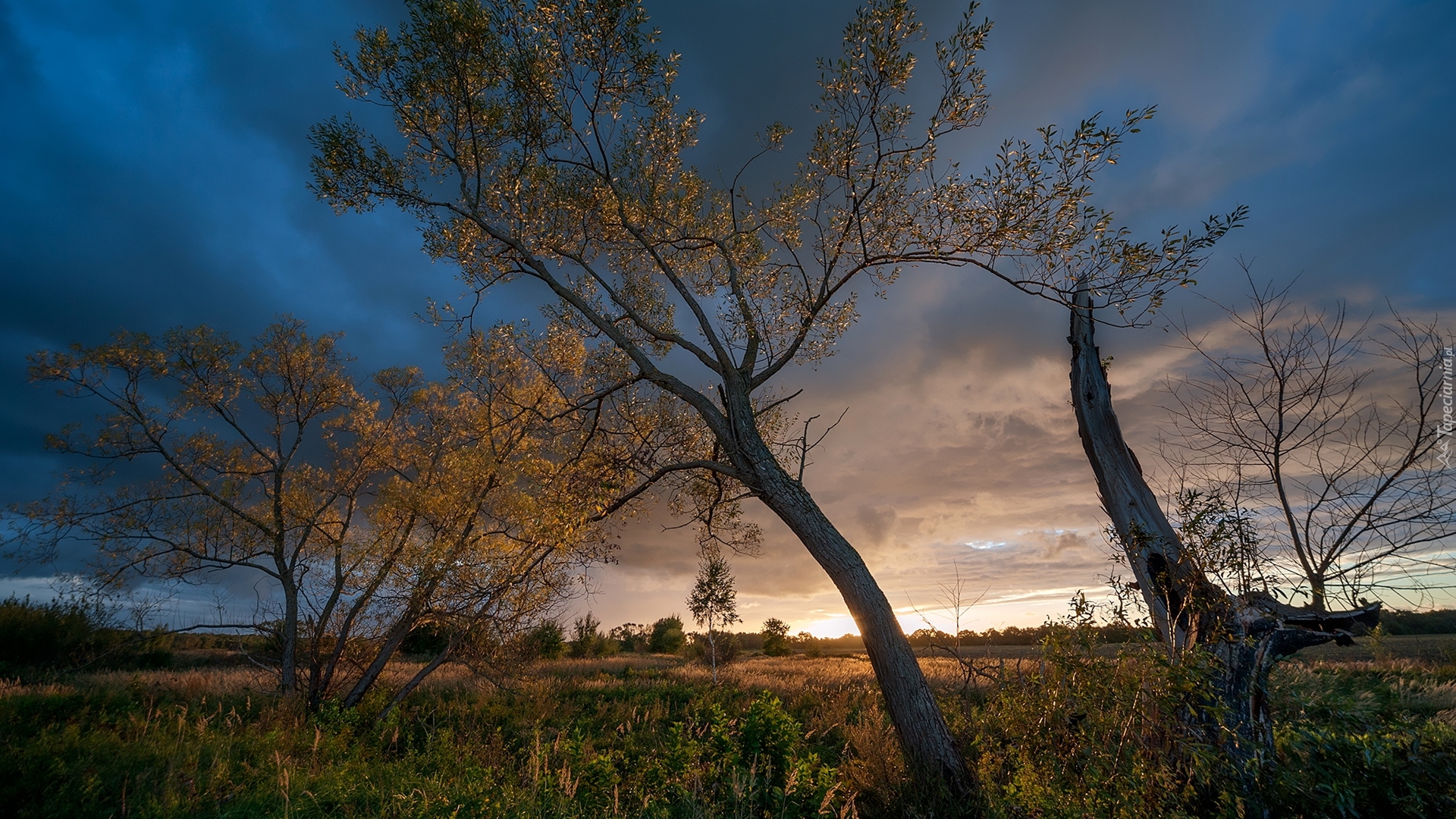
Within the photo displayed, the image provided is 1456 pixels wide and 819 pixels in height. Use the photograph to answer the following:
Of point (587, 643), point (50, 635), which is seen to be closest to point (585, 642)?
point (587, 643)

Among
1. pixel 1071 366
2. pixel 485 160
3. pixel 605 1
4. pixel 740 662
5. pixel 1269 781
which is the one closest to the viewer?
pixel 1269 781

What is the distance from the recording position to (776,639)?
38812 millimetres

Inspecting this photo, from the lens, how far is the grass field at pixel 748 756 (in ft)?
11.0

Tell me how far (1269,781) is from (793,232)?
9.16 metres

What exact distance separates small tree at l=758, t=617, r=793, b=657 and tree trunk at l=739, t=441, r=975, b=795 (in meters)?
32.8

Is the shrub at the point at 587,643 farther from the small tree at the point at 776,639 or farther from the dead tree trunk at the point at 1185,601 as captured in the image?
the dead tree trunk at the point at 1185,601

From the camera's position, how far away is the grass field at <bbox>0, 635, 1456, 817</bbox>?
336 centimetres

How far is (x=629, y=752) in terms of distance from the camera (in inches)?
299

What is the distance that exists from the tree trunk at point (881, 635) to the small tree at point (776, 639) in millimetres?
32799

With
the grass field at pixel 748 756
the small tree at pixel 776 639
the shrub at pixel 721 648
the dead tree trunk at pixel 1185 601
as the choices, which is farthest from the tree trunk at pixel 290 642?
the small tree at pixel 776 639

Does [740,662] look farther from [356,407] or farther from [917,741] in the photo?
[917,741]

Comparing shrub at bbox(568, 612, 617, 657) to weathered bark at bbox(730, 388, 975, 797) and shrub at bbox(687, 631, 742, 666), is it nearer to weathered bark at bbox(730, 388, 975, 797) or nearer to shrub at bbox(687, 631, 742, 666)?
shrub at bbox(687, 631, 742, 666)

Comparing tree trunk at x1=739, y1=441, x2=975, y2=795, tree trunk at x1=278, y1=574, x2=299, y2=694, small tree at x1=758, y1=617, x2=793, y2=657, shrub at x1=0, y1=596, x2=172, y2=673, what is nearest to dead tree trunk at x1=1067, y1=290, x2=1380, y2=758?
tree trunk at x1=739, y1=441, x2=975, y2=795

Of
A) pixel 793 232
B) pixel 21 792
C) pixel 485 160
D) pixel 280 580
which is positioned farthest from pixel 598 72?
pixel 280 580
